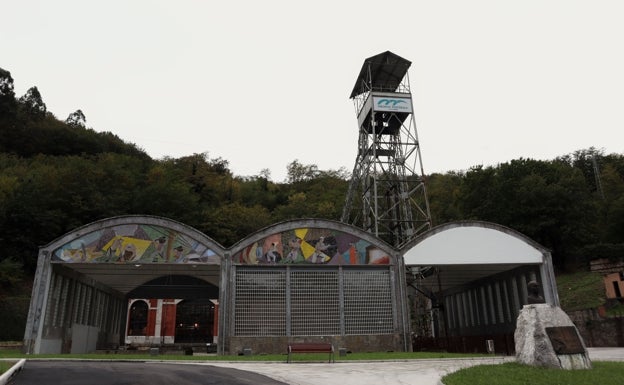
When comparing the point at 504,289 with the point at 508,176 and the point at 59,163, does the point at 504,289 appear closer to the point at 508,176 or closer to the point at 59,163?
the point at 508,176

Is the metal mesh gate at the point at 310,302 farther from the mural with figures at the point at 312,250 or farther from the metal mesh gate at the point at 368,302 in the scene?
the mural with figures at the point at 312,250

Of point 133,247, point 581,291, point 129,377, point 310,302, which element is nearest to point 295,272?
point 310,302

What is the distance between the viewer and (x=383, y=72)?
43.6 metres

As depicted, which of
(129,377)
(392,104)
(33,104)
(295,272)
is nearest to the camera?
(129,377)

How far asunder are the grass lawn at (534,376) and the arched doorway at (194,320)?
2069 inches

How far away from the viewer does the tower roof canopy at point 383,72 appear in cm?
4212

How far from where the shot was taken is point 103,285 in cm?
3297

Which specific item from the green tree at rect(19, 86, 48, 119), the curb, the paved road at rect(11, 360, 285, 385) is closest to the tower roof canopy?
the paved road at rect(11, 360, 285, 385)

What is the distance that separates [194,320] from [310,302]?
39.9m

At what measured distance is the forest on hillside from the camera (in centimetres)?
4772

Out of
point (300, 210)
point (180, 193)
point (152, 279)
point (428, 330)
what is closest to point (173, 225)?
point (152, 279)

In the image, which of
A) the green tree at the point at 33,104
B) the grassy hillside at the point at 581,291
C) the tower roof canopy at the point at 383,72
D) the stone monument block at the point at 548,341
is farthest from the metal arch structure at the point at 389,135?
the green tree at the point at 33,104

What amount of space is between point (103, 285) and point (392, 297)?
2027 centimetres

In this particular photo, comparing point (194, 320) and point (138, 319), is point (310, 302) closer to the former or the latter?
point (194, 320)
